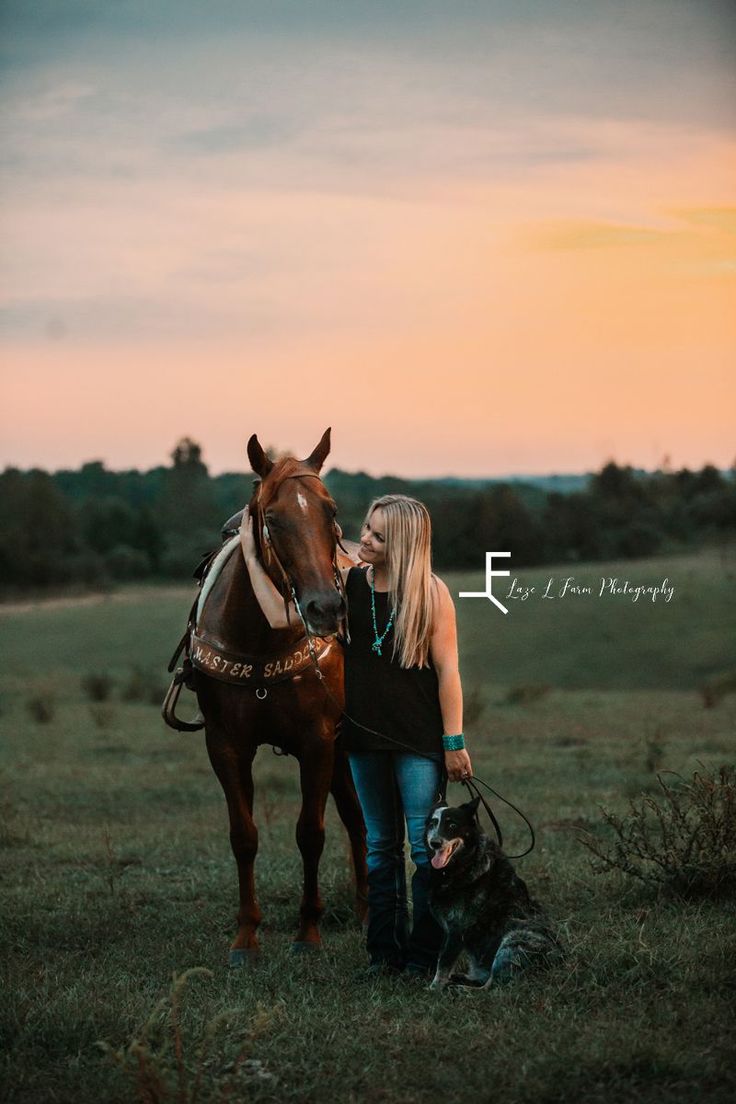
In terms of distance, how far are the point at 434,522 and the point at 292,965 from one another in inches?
1822

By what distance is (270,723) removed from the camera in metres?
6.39

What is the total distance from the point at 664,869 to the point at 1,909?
146 inches

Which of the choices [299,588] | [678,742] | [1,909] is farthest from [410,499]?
[678,742]

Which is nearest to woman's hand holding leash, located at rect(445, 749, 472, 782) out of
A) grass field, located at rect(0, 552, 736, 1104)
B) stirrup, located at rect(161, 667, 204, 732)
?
grass field, located at rect(0, 552, 736, 1104)

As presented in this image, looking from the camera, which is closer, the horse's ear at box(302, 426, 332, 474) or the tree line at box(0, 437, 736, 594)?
the horse's ear at box(302, 426, 332, 474)

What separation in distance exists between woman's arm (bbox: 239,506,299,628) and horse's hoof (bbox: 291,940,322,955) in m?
1.63

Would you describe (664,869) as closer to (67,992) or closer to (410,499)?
(410,499)

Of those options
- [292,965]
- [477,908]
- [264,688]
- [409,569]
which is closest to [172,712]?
[264,688]

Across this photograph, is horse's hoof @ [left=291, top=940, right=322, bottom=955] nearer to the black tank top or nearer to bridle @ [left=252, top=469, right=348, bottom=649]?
the black tank top

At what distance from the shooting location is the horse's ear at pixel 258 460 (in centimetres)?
602

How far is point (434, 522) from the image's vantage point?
52156 mm

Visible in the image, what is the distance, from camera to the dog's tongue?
527 centimetres

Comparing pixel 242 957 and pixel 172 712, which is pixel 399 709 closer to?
pixel 242 957

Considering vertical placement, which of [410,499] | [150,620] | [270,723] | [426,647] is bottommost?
[150,620]
